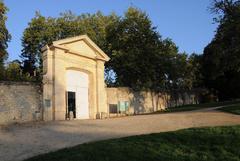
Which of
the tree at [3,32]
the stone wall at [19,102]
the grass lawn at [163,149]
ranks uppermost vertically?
the tree at [3,32]

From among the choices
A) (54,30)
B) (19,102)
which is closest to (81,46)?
(19,102)

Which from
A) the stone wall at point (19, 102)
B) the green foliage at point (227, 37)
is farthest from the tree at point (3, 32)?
the green foliage at point (227, 37)

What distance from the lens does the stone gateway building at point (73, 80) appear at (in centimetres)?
→ 2500

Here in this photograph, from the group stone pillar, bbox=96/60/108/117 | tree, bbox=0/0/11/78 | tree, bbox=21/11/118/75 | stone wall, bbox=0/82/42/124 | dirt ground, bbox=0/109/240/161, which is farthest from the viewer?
tree, bbox=21/11/118/75

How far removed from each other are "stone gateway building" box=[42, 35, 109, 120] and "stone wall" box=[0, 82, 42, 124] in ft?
1.72

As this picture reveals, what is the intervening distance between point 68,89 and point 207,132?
46.7 ft

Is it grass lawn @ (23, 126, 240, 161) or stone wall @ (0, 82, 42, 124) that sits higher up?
stone wall @ (0, 82, 42, 124)

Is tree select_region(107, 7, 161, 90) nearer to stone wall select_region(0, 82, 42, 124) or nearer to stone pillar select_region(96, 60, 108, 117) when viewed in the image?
stone pillar select_region(96, 60, 108, 117)

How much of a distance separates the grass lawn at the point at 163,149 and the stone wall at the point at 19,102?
1157 cm

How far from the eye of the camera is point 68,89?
1054 inches

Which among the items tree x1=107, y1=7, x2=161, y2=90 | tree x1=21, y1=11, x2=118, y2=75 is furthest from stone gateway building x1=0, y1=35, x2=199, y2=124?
tree x1=21, y1=11, x2=118, y2=75

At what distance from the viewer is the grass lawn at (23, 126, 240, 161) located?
10844 millimetres

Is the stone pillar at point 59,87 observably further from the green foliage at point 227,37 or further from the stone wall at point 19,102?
the green foliage at point 227,37

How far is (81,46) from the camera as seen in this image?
92.9 ft
